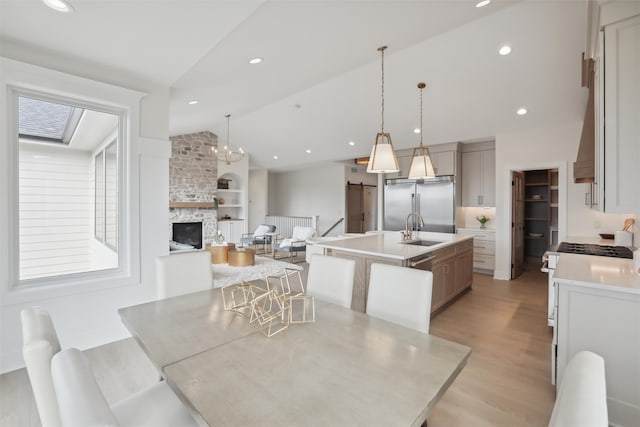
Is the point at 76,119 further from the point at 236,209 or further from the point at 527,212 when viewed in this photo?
the point at 527,212

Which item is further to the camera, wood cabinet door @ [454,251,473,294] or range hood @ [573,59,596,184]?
wood cabinet door @ [454,251,473,294]

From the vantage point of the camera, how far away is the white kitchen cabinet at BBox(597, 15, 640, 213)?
1760 mm

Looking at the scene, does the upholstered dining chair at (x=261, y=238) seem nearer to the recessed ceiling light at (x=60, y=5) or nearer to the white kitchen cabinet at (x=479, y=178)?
the white kitchen cabinet at (x=479, y=178)

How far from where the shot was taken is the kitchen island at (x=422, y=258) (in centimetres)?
306

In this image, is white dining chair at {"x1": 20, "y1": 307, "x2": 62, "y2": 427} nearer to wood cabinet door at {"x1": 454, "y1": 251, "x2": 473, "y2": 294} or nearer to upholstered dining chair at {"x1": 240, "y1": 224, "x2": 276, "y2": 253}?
wood cabinet door at {"x1": 454, "y1": 251, "x2": 473, "y2": 294}

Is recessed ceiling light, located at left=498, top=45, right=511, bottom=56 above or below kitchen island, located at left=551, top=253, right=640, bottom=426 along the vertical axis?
above

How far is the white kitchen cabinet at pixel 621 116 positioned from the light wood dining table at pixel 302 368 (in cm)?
149

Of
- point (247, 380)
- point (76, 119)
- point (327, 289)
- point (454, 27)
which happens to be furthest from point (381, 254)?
point (76, 119)

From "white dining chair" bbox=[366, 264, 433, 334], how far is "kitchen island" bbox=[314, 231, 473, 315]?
955mm

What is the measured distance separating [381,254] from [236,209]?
7.27 meters

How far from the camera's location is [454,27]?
3168 millimetres

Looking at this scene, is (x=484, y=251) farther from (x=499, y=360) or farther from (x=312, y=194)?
(x=312, y=194)

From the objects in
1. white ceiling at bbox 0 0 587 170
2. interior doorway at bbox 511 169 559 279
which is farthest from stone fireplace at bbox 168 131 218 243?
interior doorway at bbox 511 169 559 279

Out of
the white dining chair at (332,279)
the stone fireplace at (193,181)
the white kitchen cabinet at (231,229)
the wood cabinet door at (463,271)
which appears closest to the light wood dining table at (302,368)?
the white dining chair at (332,279)
